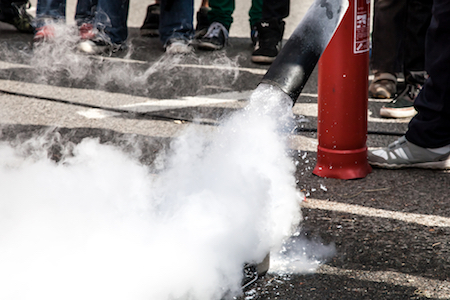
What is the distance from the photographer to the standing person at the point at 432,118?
83.8 inches

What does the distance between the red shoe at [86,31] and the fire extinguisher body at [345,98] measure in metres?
2.67

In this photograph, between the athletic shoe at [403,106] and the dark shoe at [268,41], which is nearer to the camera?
the athletic shoe at [403,106]

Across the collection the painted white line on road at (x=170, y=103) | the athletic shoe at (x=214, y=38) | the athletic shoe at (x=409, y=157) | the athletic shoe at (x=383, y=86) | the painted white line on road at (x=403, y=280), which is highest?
the athletic shoe at (x=214, y=38)

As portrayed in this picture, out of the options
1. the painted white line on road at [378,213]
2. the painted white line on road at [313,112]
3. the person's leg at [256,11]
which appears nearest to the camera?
the painted white line on road at [378,213]

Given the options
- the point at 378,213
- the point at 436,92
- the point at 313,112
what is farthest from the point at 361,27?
the point at 313,112

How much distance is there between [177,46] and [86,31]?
0.79m

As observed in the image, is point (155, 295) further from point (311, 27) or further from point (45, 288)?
point (311, 27)

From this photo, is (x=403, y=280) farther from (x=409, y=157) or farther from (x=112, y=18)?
(x=112, y=18)

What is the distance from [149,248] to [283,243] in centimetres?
51

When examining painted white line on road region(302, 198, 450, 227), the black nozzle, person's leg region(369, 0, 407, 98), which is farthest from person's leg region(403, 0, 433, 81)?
the black nozzle

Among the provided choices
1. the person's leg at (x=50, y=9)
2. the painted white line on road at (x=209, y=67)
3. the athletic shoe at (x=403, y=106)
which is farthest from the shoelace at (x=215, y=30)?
the athletic shoe at (x=403, y=106)

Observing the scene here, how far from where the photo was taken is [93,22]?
14.5 ft

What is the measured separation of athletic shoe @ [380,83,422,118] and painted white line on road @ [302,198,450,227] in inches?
47.6

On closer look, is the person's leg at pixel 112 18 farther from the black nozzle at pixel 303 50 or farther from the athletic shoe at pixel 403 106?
the black nozzle at pixel 303 50
